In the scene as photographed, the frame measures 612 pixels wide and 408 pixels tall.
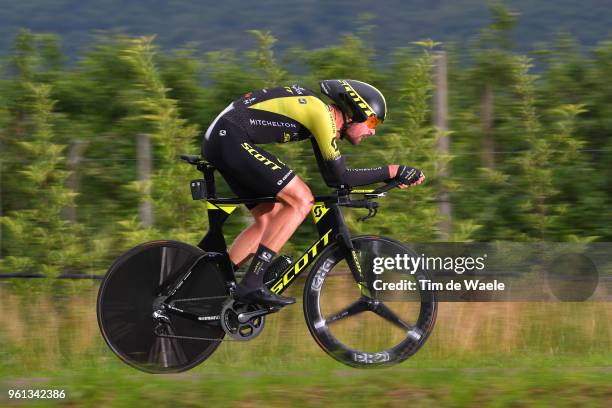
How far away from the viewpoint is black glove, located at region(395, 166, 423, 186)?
7.28 m

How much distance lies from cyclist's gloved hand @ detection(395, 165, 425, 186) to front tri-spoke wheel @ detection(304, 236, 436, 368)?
396mm

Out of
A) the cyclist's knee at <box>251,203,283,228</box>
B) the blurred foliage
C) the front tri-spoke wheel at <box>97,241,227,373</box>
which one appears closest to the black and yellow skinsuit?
the cyclist's knee at <box>251,203,283,228</box>

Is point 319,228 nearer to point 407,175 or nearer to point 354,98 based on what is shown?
point 407,175

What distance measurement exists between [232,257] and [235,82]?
5015 millimetres

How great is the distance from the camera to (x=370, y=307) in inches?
290

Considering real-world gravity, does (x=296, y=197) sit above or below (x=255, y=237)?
above

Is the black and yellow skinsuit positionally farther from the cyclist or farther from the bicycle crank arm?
the bicycle crank arm

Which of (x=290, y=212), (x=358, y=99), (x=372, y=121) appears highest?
(x=358, y=99)

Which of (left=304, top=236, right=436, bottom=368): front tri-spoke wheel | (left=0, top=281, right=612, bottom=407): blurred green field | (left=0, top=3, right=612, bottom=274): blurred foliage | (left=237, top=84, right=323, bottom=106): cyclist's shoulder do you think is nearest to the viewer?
(left=0, top=281, right=612, bottom=407): blurred green field

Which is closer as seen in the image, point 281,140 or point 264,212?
point 281,140

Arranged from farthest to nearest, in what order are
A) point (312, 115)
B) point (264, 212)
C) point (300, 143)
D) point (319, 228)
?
point (300, 143) → point (264, 212) → point (319, 228) → point (312, 115)

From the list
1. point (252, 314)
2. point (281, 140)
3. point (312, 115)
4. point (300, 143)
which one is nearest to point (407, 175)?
point (312, 115)

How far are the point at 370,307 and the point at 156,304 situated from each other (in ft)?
4.34

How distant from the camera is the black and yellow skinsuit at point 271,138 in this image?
23.5 feet
